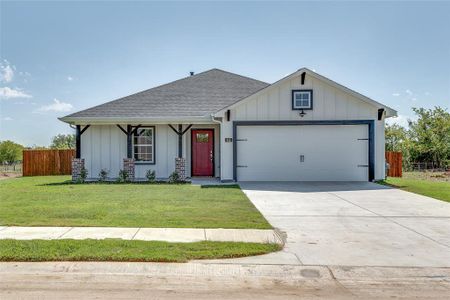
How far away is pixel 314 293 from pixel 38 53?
16667 mm

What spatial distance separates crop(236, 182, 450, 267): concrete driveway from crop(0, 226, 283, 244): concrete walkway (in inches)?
24.3

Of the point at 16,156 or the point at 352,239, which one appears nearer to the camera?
the point at 352,239

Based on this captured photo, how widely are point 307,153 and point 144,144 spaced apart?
7.20 metres

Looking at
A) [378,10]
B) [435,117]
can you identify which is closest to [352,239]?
[378,10]

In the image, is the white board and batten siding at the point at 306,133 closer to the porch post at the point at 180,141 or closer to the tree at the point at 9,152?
the porch post at the point at 180,141

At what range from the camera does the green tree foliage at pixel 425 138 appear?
27.3 m

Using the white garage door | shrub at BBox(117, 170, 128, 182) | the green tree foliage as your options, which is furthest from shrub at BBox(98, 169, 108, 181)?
the green tree foliage

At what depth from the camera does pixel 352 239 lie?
612 cm

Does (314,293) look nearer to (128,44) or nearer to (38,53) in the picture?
(128,44)

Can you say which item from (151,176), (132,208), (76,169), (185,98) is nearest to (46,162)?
(76,169)

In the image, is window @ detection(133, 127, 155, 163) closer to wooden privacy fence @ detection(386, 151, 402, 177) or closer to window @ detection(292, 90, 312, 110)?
window @ detection(292, 90, 312, 110)

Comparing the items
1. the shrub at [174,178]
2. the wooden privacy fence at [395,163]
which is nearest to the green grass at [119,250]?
the shrub at [174,178]

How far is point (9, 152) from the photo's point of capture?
31.8m

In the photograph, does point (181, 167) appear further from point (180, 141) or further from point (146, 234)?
point (146, 234)
